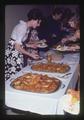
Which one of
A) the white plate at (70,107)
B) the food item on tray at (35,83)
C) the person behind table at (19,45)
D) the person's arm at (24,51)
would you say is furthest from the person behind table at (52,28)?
the white plate at (70,107)

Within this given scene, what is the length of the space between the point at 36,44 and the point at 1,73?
554mm

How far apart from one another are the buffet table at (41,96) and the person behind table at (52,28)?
25 centimetres

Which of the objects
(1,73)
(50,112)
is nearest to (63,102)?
(50,112)

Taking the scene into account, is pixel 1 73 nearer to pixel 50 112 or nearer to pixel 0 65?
pixel 0 65

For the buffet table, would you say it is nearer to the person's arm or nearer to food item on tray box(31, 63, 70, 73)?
food item on tray box(31, 63, 70, 73)

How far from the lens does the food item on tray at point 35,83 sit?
4.74 metres

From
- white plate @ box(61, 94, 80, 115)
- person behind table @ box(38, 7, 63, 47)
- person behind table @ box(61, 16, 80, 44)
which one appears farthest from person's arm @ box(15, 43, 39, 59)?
white plate @ box(61, 94, 80, 115)

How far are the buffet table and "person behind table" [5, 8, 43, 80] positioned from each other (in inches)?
3.9

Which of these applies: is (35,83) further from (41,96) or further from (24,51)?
(24,51)

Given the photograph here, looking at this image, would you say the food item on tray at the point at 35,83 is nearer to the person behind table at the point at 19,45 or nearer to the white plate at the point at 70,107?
the person behind table at the point at 19,45

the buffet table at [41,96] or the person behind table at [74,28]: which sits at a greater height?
→ the person behind table at [74,28]

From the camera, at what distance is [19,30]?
4.78 meters

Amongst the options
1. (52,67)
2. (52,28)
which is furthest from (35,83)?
(52,28)

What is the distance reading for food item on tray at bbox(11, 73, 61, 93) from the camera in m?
4.74
